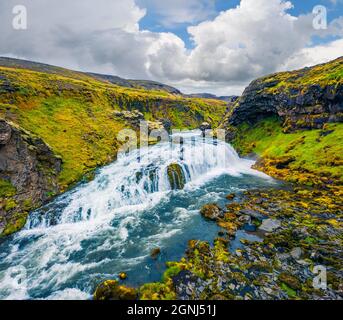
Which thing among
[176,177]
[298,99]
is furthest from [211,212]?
[298,99]

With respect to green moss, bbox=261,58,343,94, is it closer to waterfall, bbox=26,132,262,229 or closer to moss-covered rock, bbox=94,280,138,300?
waterfall, bbox=26,132,262,229

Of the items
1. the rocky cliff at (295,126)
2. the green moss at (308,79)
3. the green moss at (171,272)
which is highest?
the green moss at (308,79)

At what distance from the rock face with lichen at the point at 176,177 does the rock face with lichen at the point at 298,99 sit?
3557cm

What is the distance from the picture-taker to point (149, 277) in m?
18.5

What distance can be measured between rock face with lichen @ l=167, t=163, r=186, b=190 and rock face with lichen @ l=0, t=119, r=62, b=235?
17847 mm

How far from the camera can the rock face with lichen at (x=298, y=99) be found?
169 feet

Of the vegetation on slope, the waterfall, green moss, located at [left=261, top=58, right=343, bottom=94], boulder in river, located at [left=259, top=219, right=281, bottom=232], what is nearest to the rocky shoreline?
boulder in river, located at [left=259, top=219, right=281, bottom=232]

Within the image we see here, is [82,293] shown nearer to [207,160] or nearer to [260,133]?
[207,160]

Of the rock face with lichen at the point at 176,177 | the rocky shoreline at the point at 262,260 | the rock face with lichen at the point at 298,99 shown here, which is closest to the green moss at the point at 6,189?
the rocky shoreline at the point at 262,260

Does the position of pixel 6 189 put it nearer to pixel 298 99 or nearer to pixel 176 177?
pixel 176 177

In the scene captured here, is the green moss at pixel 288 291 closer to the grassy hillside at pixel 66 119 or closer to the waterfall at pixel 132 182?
the waterfall at pixel 132 182

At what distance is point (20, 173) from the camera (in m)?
29.5
